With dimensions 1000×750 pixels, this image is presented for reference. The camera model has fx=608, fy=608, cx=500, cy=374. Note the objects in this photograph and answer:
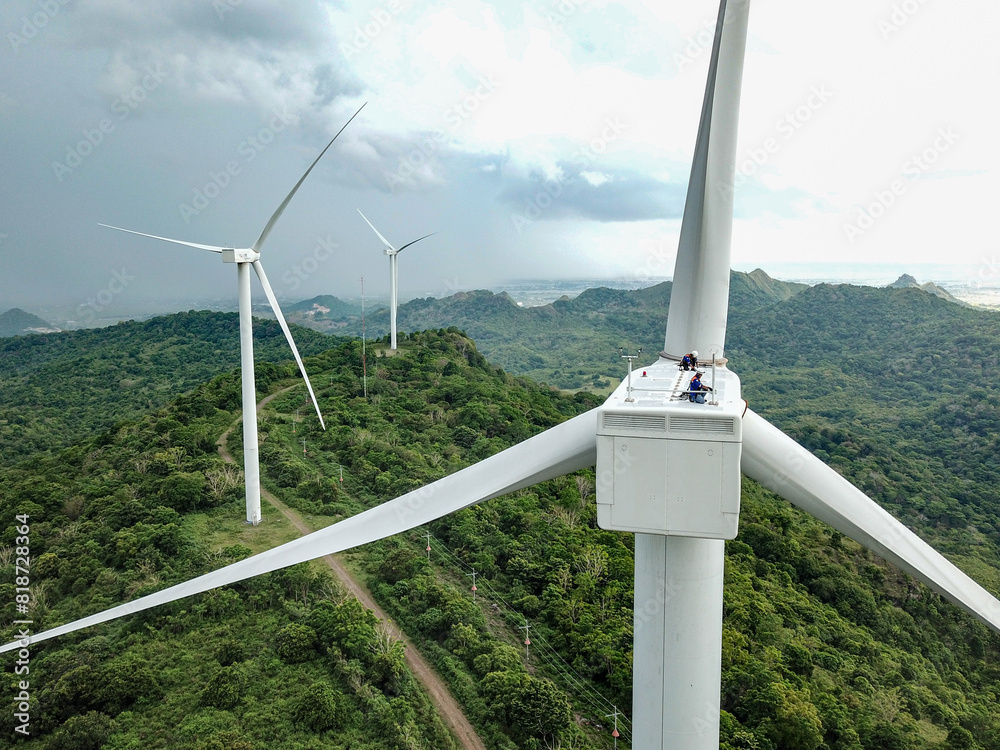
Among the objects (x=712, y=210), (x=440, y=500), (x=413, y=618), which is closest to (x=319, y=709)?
(x=413, y=618)

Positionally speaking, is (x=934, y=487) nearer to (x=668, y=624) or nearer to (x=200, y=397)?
(x=668, y=624)

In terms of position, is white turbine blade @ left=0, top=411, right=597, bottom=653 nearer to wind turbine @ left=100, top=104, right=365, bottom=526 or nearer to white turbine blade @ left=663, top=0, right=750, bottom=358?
white turbine blade @ left=663, top=0, right=750, bottom=358

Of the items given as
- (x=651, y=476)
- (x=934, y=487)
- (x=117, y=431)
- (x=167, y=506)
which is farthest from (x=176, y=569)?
(x=934, y=487)

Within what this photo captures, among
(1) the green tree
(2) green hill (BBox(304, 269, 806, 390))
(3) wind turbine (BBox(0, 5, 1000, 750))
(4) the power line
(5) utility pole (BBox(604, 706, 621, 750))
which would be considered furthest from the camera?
(2) green hill (BBox(304, 269, 806, 390))

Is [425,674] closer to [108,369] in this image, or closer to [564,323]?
[108,369]

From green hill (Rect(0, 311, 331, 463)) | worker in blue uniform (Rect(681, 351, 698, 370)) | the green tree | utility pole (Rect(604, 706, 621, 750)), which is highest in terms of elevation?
worker in blue uniform (Rect(681, 351, 698, 370))

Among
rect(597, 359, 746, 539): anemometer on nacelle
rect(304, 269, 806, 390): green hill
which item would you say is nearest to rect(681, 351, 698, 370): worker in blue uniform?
rect(597, 359, 746, 539): anemometer on nacelle

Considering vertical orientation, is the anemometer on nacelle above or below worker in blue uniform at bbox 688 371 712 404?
below
